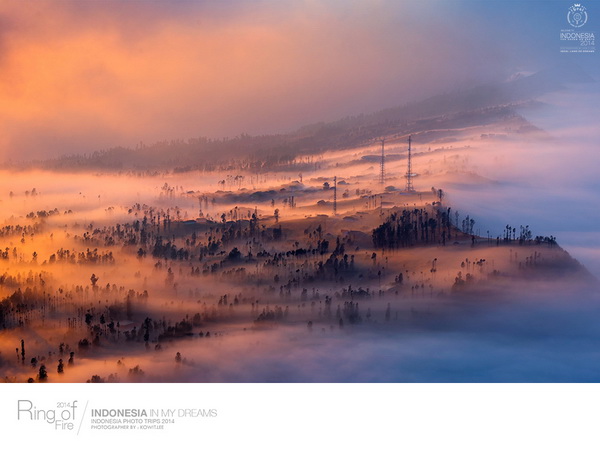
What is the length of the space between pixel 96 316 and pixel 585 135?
344cm

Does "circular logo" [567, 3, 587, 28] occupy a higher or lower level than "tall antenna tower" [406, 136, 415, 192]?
higher

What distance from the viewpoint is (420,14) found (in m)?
5.06

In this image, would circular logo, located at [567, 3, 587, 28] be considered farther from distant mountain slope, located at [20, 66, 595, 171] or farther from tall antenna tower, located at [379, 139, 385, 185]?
tall antenna tower, located at [379, 139, 385, 185]

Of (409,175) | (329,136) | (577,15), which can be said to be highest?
(577,15)

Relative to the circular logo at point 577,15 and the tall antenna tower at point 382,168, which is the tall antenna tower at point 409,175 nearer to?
the tall antenna tower at point 382,168

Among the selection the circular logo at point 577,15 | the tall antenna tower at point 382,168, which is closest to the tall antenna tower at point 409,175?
the tall antenna tower at point 382,168

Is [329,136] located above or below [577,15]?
below

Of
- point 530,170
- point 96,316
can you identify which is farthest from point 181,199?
point 530,170

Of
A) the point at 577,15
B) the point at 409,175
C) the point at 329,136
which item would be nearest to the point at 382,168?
the point at 409,175

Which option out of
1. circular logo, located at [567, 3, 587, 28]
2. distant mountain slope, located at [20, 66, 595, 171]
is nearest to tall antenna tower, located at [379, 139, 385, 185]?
distant mountain slope, located at [20, 66, 595, 171]

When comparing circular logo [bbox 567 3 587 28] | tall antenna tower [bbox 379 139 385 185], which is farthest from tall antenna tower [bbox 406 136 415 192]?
circular logo [bbox 567 3 587 28]

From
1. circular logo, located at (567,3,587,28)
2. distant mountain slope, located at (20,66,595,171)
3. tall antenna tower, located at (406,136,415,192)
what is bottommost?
tall antenna tower, located at (406,136,415,192)

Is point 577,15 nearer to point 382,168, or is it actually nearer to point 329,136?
point 382,168
